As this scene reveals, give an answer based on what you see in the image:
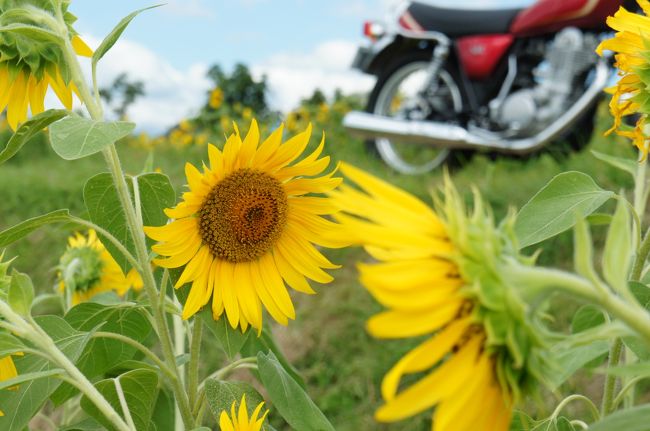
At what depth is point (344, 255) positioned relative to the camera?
8.02ft

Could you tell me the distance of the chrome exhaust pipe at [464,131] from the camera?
3281 millimetres

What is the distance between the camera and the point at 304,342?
2.12 metres

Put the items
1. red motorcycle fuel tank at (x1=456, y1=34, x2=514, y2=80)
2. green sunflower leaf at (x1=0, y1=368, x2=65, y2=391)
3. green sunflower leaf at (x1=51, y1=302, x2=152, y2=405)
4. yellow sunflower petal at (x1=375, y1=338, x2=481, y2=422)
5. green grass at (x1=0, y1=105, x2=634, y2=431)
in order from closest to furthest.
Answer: yellow sunflower petal at (x1=375, y1=338, x2=481, y2=422), green sunflower leaf at (x1=0, y1=368, x2=65, y2=391), green sunflower leaf at (x1=51, y1=302, x2=152, y2=405), green grass at (x1=0, y1=105, x2=634, y2=431), red motorcycle fuel tank at (x1=456, y1=34, x2=514, y2=80)

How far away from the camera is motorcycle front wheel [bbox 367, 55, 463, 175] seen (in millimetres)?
3857

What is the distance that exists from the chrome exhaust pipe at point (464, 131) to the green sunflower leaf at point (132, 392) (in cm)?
291

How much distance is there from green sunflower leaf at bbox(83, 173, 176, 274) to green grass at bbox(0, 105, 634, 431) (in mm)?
509

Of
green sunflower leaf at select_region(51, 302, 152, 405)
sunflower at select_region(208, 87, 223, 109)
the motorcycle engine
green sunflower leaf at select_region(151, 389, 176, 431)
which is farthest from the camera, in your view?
sunflower at select_region(208, 87, 223, 109)

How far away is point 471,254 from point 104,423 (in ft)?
1.18

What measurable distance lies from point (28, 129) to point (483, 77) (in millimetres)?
3431

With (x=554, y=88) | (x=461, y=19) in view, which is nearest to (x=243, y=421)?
(x=554, y=88)

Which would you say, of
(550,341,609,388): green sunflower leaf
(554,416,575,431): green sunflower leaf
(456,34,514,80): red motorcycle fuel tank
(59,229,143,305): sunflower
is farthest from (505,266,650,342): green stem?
(456,34,514,80): red motorcycle fuel tank

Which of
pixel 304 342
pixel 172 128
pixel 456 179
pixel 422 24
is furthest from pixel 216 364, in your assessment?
pixel 172 128

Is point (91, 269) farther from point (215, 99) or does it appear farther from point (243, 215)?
point (215, 99)

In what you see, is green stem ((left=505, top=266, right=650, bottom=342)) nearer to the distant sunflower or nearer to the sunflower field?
the sunflower field
